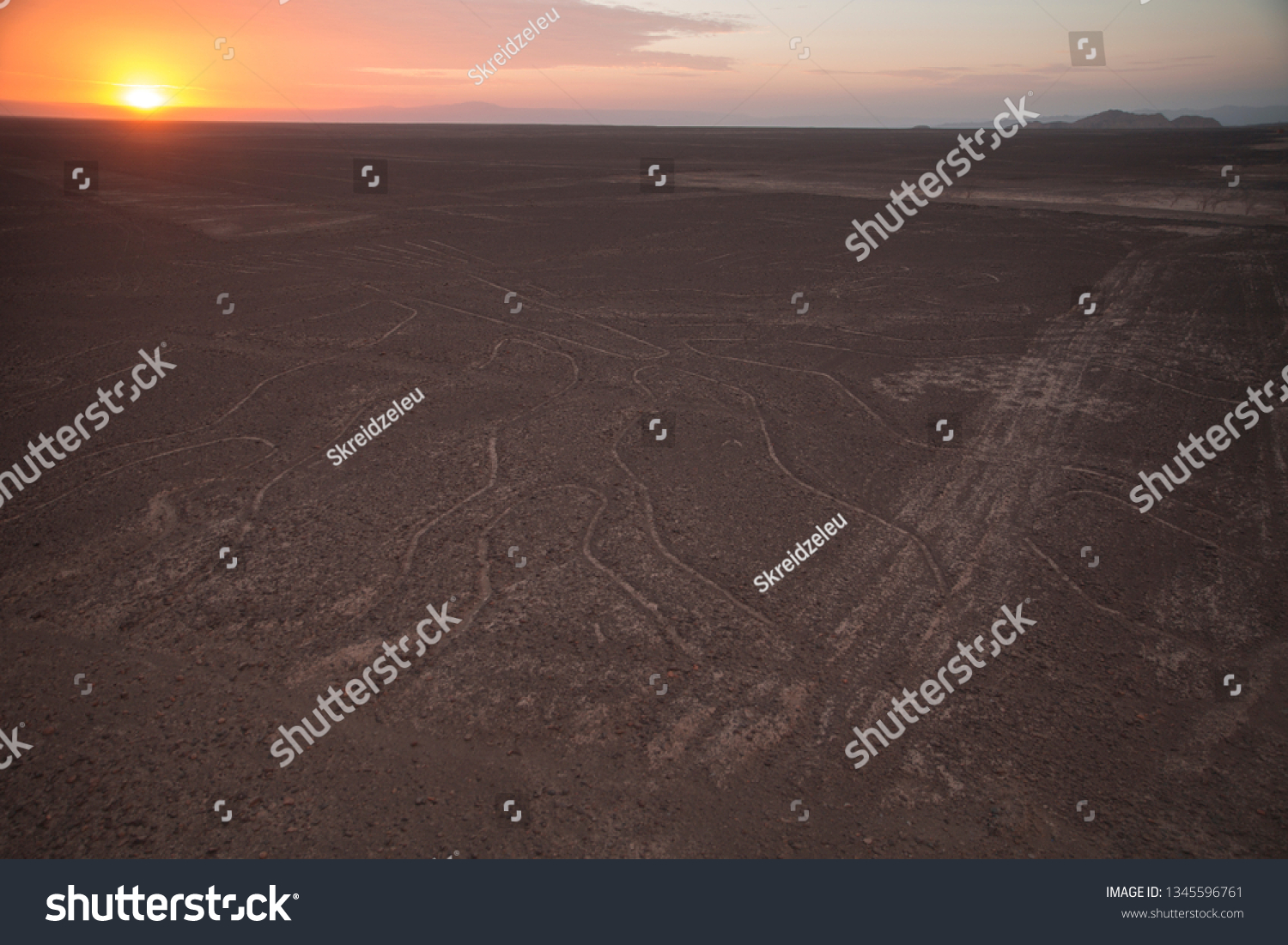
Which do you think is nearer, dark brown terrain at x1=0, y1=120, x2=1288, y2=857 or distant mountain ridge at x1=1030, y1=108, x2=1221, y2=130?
dark brown terrain at x1=0, y1=120, x2=1288, y2=857

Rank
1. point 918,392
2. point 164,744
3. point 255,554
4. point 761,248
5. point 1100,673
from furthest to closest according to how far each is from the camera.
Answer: point 761,248 → point 918,392 → point 255,554 → point 1100,673 → point 164,744

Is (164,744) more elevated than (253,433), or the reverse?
(253,433)

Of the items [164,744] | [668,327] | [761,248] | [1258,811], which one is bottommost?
[1258,811]

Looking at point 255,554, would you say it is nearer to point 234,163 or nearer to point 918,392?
point 918,392

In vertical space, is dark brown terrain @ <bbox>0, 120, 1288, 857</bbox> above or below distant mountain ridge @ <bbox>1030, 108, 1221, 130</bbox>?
below

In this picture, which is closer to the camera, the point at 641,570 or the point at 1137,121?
the point at 641,570

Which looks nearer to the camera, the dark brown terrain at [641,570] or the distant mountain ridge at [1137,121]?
the dark brown terrain at [641,570]

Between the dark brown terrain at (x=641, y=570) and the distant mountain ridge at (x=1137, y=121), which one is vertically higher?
the distant mountain ridge at (x=1137, y=121)

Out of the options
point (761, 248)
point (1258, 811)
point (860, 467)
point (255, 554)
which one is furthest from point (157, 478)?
point (761, 248)
